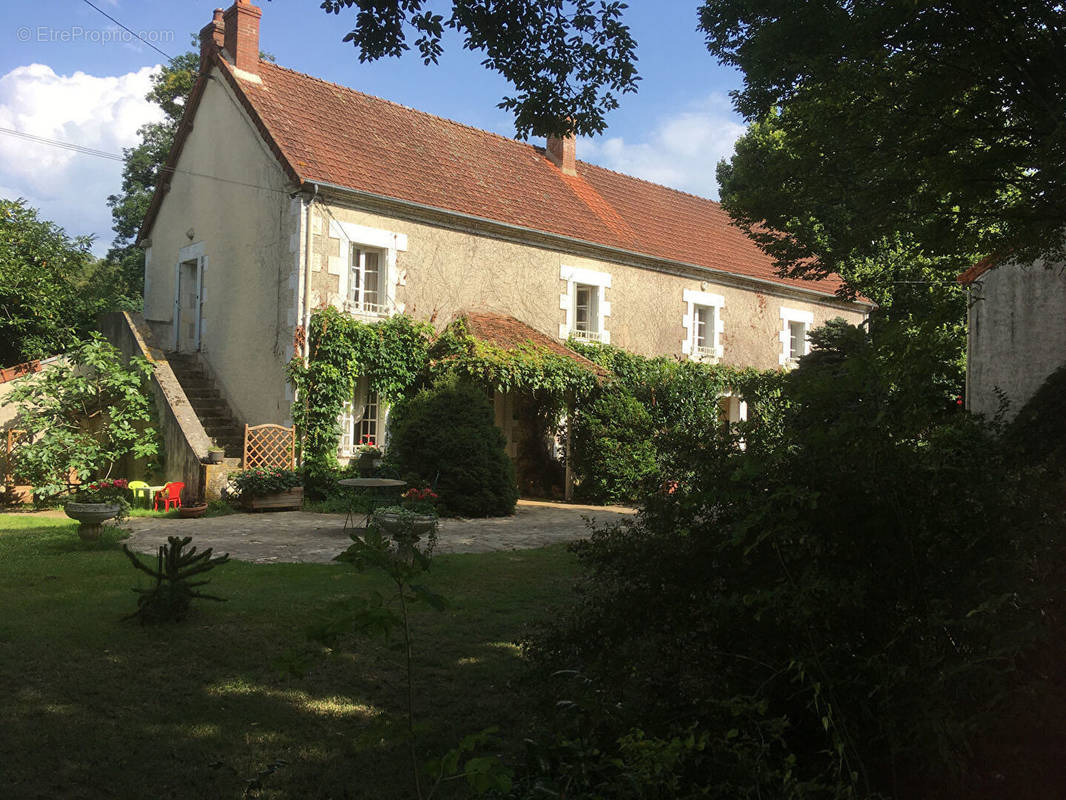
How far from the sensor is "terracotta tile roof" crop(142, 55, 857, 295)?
49.4 ft

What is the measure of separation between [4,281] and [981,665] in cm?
Result: 1883

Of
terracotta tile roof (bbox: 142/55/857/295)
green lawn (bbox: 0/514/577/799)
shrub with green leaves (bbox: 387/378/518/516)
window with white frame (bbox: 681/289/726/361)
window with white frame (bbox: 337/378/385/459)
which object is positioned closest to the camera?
green lawn (bbox: 0/514/577/799)

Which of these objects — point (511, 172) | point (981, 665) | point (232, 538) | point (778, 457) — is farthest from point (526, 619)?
point (511, 172)

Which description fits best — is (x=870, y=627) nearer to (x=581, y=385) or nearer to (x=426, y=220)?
(x=581, y=385)

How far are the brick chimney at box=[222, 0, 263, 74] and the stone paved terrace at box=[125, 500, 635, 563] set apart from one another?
8718 mm

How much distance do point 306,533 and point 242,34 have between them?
1017 cm

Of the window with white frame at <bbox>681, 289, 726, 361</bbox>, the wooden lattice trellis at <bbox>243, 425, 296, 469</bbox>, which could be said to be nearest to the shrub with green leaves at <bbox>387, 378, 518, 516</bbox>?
the wooden lattice trellis at <bbox>243, 425, 296, 469</bbox>

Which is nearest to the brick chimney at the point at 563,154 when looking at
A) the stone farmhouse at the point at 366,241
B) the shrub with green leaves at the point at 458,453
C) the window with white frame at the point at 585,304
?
the stone farmhouse at the point at 366,241

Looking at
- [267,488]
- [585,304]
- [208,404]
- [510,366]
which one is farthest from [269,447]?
[585,304]

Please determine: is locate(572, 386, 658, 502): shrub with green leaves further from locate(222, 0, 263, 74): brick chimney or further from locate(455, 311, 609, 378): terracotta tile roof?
locate(222, 0, 263, 74): brick chimney

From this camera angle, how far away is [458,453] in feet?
41.4

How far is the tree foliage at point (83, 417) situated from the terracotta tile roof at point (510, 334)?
567 cm

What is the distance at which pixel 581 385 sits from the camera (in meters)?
15.4

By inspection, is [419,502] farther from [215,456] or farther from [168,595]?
[215,456]
